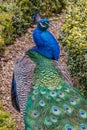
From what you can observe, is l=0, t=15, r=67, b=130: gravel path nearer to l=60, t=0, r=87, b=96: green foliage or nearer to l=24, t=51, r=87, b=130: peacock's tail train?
l=60, t=0, r=87, b=96: green foliage

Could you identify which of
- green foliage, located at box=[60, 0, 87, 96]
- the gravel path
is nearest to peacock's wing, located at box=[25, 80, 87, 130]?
green foliage, located at box=[60, 0, 87, 96]

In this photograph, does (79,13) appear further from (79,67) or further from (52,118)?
(52,118)

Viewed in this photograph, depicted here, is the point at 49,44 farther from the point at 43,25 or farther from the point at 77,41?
the point at 77,41

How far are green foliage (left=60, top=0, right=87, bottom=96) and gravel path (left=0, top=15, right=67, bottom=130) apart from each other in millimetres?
787

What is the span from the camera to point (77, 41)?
18.5 ft

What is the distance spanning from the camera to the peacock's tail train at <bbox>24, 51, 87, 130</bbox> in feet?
14.0

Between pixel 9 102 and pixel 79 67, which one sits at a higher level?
pixel 79 67

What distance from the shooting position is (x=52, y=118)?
14.3 ft

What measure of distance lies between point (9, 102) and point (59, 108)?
1.80 metres

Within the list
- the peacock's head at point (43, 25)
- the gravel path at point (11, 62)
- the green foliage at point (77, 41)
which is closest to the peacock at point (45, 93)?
the peacock's head at point (43, 25)

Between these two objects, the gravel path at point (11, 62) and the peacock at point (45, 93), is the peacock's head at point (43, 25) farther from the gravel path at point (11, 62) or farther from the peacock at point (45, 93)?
the gravel path at point (11, 62)

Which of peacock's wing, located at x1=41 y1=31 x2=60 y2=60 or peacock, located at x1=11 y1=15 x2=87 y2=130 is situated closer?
peacock, located at x1=11 y1=15 x2=87 y2=130

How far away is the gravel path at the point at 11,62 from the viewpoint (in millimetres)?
6027

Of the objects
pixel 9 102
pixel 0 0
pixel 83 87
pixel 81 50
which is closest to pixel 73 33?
pixel 81 50
